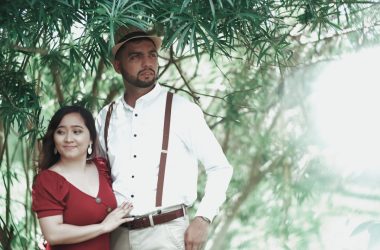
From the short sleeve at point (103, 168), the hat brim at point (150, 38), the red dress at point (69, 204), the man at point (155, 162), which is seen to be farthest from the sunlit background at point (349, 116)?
the red dress at point (69, 204)

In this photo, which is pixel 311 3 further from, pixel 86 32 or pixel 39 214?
pixel 39 214

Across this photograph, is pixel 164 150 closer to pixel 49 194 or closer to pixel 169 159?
pixel 169 159

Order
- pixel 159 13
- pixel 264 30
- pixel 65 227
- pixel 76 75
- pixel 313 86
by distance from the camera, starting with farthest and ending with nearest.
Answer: pixel 313 86 → pixel 76 75 → pixel 264 30 → pixel 159 13 → pixel 65 227


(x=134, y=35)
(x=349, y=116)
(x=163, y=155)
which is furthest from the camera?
(x=349, y=116)

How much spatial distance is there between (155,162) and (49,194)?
1.32ft

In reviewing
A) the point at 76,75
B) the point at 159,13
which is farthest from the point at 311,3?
the point at 76,75

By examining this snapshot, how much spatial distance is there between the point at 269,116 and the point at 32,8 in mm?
3546

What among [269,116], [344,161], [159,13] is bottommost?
[344,161]

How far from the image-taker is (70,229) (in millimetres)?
2578

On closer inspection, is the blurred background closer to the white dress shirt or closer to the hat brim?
the hat brim

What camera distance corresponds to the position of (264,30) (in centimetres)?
309

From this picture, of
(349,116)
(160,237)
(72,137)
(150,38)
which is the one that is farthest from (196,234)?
(349,116)

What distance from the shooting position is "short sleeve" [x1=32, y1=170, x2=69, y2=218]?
2588 millimetres

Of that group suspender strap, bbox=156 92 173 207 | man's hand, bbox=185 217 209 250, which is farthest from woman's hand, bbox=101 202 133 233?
man's hand, bbox=185 217 209 250
